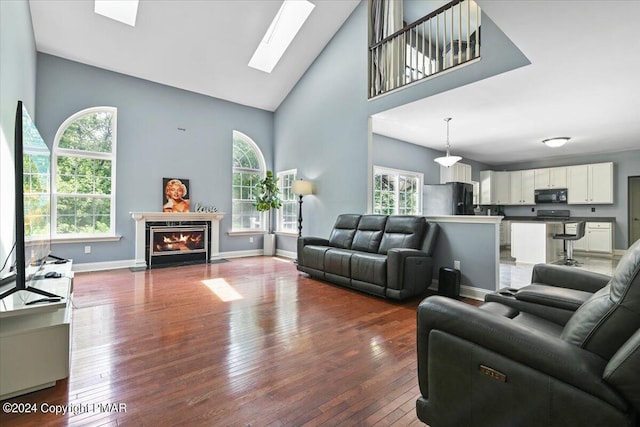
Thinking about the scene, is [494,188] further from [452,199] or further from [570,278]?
[570,278]

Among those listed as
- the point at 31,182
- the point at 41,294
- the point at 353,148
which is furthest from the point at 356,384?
the point at 353,148

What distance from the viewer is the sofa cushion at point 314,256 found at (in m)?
4.35

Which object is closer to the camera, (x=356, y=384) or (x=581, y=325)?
(x=581, y=325)

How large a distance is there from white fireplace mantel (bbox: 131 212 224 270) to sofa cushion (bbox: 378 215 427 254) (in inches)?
140

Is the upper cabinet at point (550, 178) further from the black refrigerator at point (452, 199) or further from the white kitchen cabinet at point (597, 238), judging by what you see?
the black refrigerator at point (452, 199)

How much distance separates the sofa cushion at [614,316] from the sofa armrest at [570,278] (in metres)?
0.97

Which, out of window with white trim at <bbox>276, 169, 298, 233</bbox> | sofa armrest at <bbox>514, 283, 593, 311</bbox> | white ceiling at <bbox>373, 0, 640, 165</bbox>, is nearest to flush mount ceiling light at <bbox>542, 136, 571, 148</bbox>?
white ceiling at <bbox>373, 0, 640, 165</bbox>

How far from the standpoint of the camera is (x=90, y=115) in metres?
5.16

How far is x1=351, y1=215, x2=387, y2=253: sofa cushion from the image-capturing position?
14.0 ft

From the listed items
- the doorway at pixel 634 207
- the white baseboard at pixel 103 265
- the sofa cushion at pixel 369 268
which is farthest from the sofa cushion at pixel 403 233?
the doorway at pixel 634 207

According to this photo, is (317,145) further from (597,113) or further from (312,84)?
(597,113)

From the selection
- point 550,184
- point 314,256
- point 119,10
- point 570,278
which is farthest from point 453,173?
point 119,10

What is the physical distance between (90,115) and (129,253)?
7.94ft

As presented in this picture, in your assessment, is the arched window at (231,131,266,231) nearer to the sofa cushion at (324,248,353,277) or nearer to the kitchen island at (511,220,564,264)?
the sofa cushion at (324,248,353,277)
